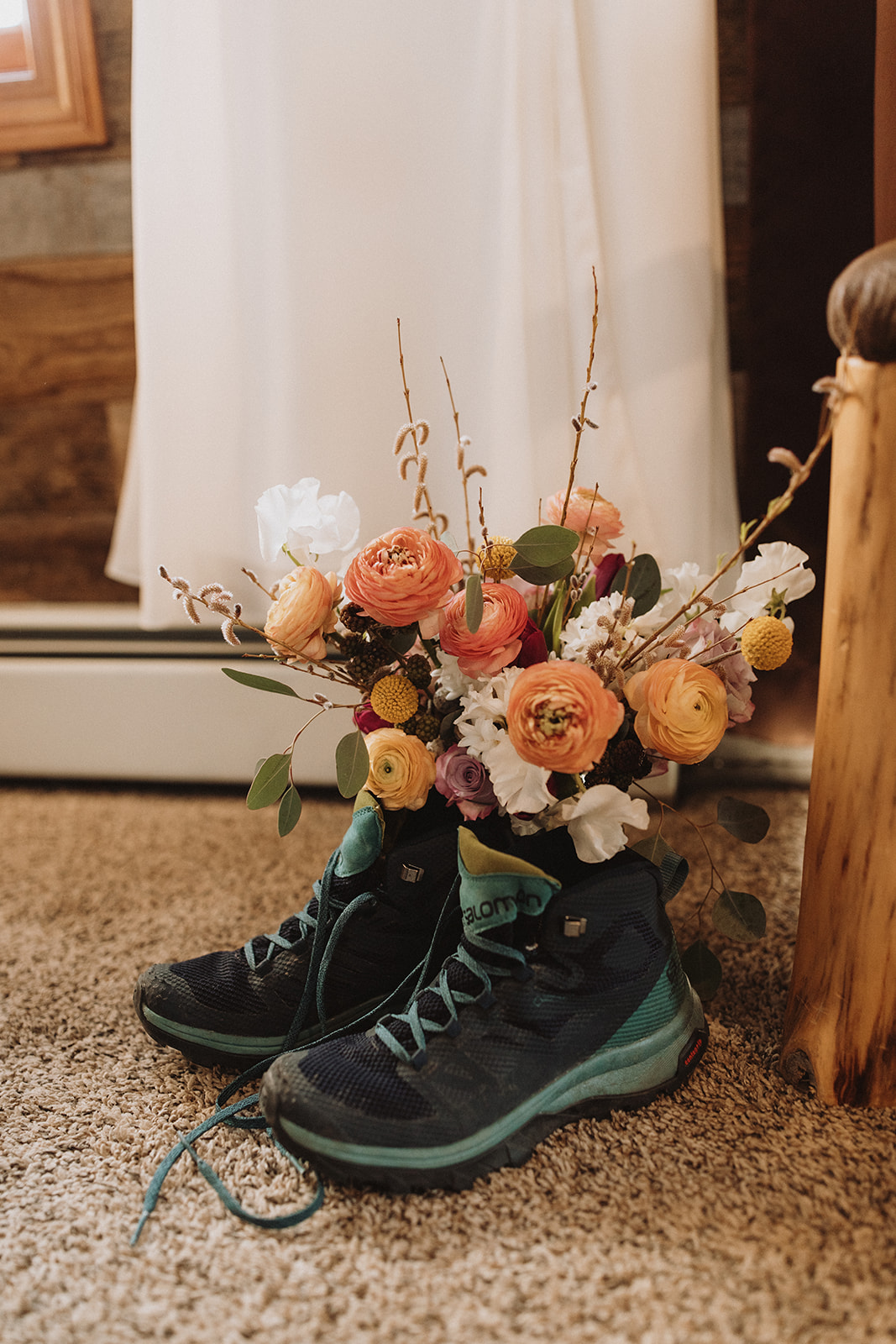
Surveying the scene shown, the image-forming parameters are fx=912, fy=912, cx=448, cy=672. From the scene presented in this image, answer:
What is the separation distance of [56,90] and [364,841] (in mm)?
1186

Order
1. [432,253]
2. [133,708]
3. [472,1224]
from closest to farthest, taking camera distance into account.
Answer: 1. [472,1224]
2. [432,253]
3. [133,708]

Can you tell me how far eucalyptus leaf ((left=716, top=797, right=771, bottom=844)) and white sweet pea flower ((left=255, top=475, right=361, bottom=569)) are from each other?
34cm

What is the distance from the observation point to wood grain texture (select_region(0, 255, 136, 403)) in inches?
51.6

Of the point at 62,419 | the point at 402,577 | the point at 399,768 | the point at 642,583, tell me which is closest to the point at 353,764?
the point at 399,768

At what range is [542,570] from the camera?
61cm

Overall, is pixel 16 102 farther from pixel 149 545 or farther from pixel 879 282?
pixel 879 282

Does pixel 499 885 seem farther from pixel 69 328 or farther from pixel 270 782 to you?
pixel 69 328

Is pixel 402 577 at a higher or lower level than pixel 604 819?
higher

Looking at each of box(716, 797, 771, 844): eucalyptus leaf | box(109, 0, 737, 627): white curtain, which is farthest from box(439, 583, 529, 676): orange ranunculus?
box(109, 0, 737, 627): white curtain

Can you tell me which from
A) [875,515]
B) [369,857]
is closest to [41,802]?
[369,857]

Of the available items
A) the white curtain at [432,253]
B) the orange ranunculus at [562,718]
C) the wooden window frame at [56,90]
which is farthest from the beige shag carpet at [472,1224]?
the wooden window frame at [56,90]

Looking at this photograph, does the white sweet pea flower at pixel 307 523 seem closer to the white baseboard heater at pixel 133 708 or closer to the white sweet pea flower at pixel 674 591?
the white sweet pea flower at pixel 674 591

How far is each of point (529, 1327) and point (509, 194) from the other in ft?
3.01

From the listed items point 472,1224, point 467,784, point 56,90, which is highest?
point 56,90
